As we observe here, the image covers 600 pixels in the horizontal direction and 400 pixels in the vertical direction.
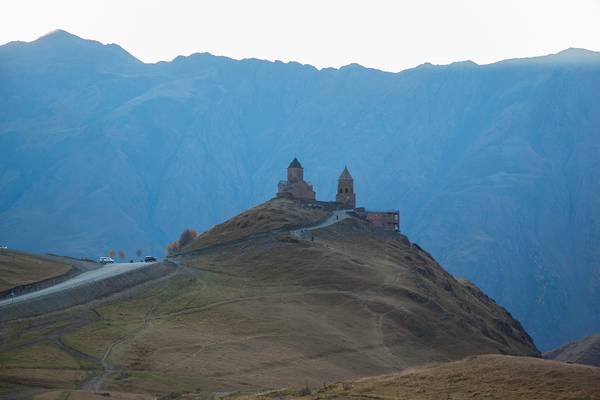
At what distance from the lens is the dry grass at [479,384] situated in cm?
5656

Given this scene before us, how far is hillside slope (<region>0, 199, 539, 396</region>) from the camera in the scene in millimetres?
73688

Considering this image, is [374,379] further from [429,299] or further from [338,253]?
[338,253]

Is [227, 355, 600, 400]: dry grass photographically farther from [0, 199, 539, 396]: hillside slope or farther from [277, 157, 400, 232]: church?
[277, 157, 400, 232]: church

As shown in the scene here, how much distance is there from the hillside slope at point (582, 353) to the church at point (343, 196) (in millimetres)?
37720

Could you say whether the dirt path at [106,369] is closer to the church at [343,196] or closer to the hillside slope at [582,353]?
the hillside slope at [582,353]

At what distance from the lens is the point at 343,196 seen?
17525 cm

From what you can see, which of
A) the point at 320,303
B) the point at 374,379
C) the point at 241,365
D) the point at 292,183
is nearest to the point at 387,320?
the point at 320,303

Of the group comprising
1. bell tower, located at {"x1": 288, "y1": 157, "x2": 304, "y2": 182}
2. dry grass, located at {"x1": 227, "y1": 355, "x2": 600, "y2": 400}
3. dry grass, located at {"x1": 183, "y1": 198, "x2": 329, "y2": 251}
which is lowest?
dry grass, located at {"x1": 227, "y1": 355, "x2": 600, "y2": 400}

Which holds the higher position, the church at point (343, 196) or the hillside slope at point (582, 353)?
the church at point (343, 196)

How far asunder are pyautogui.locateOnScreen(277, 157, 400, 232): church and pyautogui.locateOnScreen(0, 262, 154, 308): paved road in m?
56.2

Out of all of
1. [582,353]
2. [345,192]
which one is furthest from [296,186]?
[582,353]

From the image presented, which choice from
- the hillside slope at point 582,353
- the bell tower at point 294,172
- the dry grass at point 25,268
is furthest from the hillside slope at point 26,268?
the hillside slope at point 582,353

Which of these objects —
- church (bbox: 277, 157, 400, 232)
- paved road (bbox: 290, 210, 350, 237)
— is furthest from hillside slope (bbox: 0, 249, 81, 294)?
church (bbox: 277, 157, 400, 232)

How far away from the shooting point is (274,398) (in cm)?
6084
